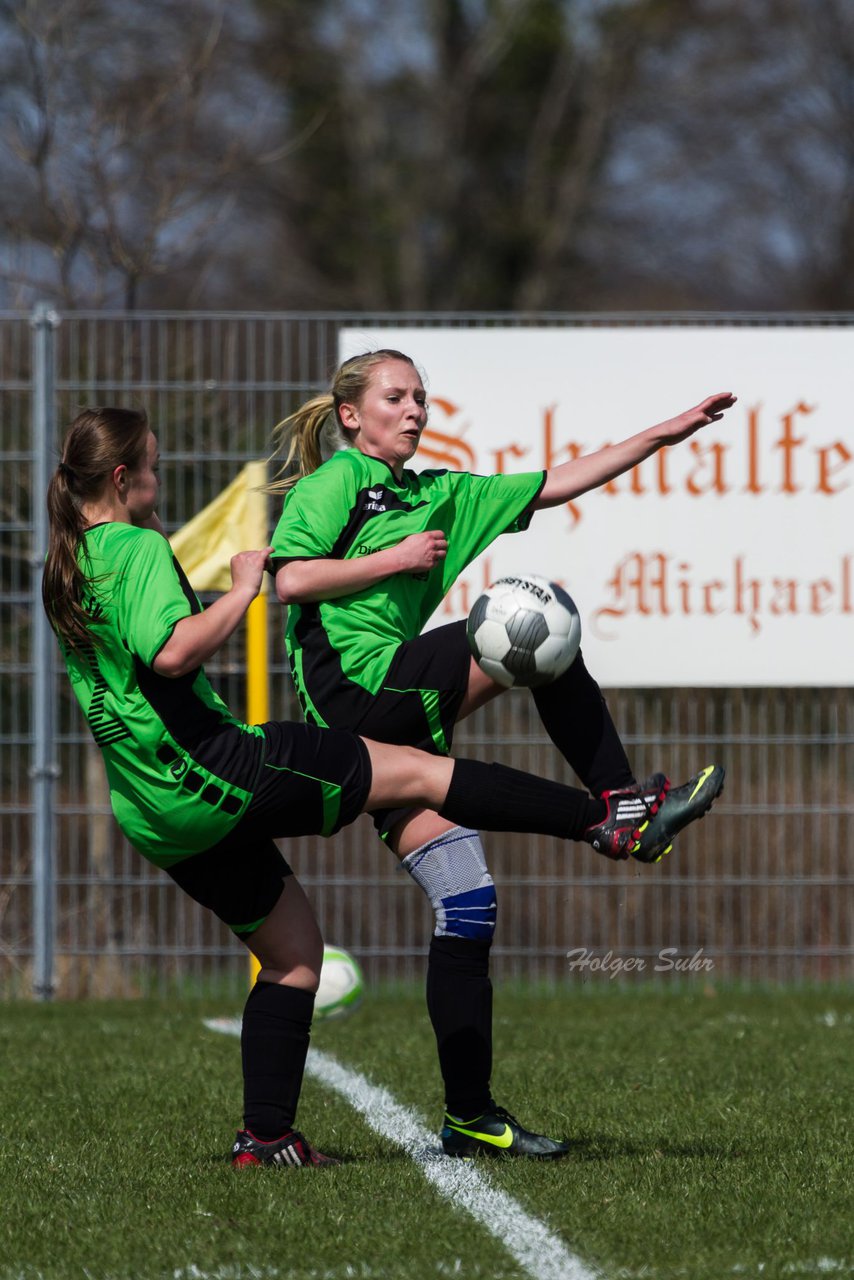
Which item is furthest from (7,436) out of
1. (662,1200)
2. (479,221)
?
(479,221)

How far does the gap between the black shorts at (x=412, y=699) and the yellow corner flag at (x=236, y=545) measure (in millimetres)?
3592

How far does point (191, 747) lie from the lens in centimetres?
433

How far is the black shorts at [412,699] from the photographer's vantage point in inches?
184

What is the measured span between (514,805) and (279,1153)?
110 cm

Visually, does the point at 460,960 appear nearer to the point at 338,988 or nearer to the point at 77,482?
the point at 77,482

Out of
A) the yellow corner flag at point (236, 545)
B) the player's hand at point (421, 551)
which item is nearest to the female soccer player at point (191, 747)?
the player's hand at point (421, 551)

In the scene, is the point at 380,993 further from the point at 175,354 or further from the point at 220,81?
the point at 220,81

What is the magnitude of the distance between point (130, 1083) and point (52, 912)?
2829 mm

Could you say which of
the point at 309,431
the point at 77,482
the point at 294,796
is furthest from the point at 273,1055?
the point at 309,431

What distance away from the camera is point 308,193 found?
2600 cm

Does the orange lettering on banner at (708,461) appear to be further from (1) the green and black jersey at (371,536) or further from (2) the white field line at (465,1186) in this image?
(1) the green and black jersey at (371,536)

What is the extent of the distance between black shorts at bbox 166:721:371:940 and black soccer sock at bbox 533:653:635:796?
57 cm

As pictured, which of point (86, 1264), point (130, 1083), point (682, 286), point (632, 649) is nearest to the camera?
point (86, 1264)

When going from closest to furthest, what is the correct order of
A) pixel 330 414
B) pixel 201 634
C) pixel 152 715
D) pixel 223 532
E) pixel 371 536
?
pixel 201 634, pixel 152 715, pixel 371 536, pixel 330 414, pixel 223 532
